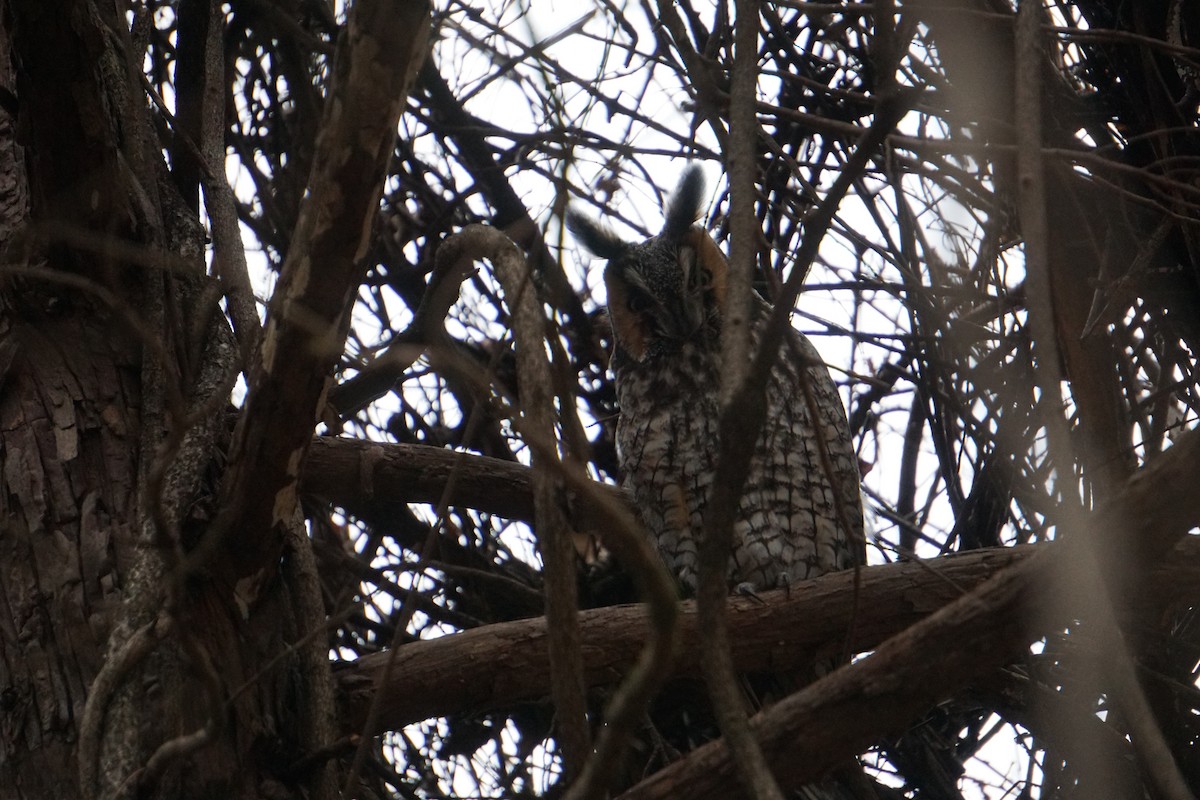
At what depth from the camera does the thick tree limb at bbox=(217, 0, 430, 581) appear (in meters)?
1.24

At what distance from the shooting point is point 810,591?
206 cm

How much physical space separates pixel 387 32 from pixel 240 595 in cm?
84

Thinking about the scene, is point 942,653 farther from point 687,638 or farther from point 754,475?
point 754,475

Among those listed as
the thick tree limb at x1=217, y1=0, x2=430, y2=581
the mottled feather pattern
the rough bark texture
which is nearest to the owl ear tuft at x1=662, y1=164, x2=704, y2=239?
the mottled feather pattern

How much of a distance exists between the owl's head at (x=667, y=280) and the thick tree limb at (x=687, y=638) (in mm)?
1019

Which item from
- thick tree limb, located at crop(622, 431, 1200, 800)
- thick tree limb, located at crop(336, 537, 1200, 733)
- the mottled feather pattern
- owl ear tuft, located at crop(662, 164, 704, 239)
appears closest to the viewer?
thick tree limb, located at crop(622, 431, 1200, 800)

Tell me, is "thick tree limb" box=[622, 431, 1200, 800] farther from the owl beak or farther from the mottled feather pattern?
the owl beak

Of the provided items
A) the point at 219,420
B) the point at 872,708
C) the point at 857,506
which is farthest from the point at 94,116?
the point at 857,506

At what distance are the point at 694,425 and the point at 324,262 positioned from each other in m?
1.59

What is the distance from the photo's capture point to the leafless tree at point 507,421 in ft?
3.92

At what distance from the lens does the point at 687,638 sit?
1.90 metres

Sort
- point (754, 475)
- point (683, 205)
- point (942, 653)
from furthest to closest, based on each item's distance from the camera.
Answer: point (683, 205) < point (754, 475) < point (942, 653)

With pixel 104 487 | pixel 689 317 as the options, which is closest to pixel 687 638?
pixel 104 487

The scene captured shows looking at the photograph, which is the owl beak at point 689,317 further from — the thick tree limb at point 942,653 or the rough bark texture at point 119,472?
the thick tree limb at point 942,653
